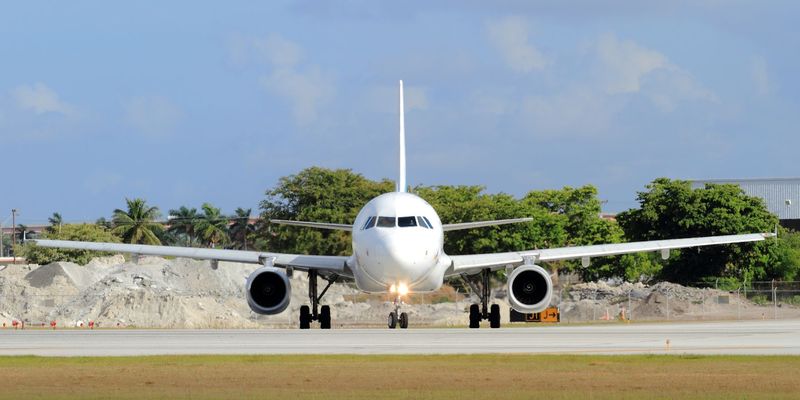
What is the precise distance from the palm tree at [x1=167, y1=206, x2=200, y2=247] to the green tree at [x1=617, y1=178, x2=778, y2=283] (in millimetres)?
94130

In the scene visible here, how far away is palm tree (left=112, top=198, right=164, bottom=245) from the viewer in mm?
155375

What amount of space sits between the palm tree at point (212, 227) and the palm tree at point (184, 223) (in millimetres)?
2024

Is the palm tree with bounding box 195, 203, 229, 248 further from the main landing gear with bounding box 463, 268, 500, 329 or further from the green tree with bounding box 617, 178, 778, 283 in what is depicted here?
the main landing gear with bounding box 463, 268, 500, 329

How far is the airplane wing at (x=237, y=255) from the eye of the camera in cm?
4672

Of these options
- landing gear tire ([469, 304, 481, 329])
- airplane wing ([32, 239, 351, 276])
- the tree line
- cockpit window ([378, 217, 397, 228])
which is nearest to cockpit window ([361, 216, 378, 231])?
cockpit window ([378, 217, 397, 228])

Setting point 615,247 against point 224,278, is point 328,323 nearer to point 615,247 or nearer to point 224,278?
point 615,247

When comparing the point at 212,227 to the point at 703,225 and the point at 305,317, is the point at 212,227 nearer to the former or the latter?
the point at 703,225

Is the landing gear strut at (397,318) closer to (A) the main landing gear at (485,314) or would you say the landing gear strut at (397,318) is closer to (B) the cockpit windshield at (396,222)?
(B) the cockpit windshield at (396,222)

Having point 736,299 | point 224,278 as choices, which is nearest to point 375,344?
point 736,299

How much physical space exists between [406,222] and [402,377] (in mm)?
20855

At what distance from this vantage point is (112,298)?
232 ft

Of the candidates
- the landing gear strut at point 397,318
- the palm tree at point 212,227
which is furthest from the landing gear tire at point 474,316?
the palm tree at point 212,227

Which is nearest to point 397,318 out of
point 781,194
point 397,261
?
point 397,261

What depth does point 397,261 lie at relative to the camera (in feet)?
138
